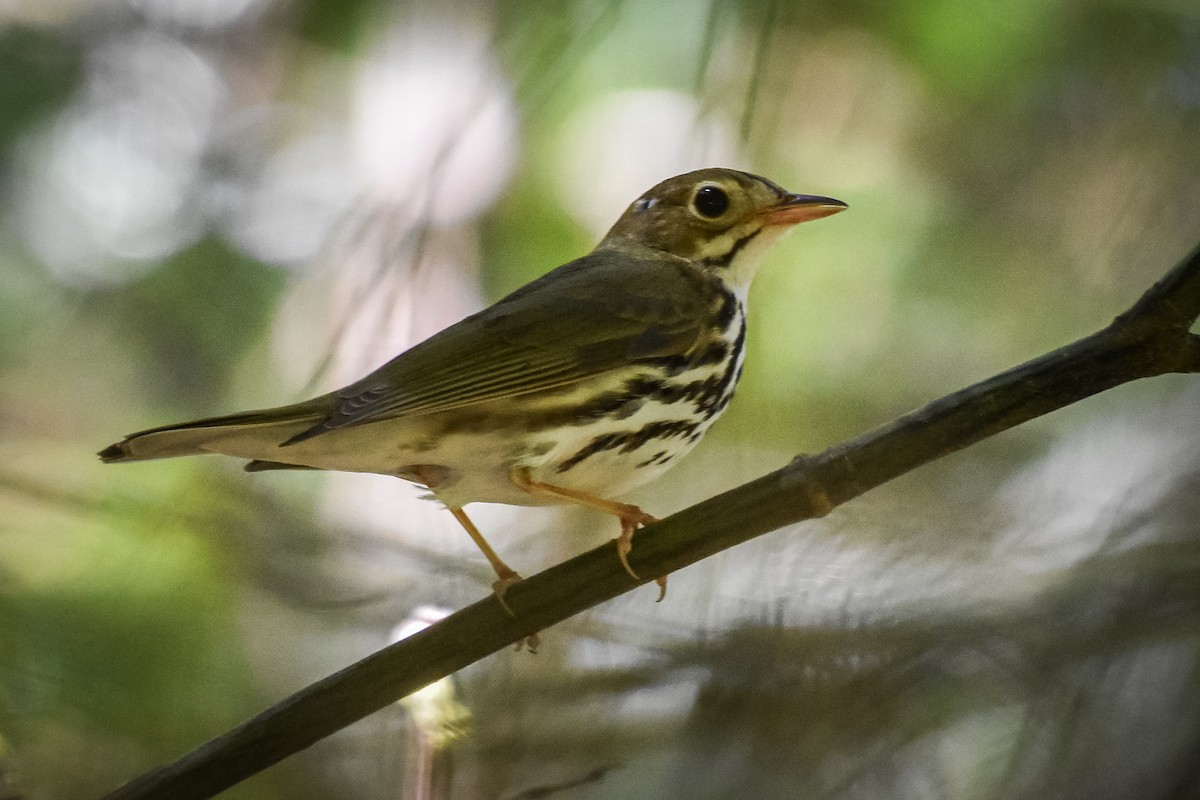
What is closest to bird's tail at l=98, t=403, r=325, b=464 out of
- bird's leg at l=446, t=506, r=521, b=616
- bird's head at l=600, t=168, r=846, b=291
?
bird's leg at l=446, t=506, r=521, b=616

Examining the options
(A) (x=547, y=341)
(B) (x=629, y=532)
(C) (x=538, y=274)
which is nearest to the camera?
(B) (x=629, y=532)

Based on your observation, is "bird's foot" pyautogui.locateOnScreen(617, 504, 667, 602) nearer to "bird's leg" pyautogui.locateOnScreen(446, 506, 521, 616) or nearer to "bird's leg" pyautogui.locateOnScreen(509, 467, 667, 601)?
"bird's leg" pyautogui.locateOnScreen(509, 467, 667, 601)

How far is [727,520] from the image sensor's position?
4.86 feet

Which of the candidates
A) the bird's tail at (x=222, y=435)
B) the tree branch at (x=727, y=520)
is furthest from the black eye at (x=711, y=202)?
the tree branch at (x=727, y=520)

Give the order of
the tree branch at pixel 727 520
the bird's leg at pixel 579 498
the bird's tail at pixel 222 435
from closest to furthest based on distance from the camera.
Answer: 1. the tree branch at pixel 727 520
2. the bird's tail at pixel 222 435
3. the bird's leg at pixel 579 498

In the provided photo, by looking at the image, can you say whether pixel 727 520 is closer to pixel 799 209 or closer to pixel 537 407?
pixel 537 407

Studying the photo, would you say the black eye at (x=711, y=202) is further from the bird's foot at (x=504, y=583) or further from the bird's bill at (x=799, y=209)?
the bird's foot at (x=504, y=583)

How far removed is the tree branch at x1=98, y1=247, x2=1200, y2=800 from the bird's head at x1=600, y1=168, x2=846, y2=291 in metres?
0.84

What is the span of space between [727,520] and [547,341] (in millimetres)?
718

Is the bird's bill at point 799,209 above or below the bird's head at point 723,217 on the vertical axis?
below

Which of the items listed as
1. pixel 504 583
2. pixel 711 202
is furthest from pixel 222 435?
pixel 711 202

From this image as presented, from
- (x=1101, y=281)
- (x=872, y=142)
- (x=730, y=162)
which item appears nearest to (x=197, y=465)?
(x=730, y=162)

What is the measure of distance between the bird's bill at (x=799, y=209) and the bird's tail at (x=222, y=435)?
0.92 metres

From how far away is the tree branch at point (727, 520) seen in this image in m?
1.41
